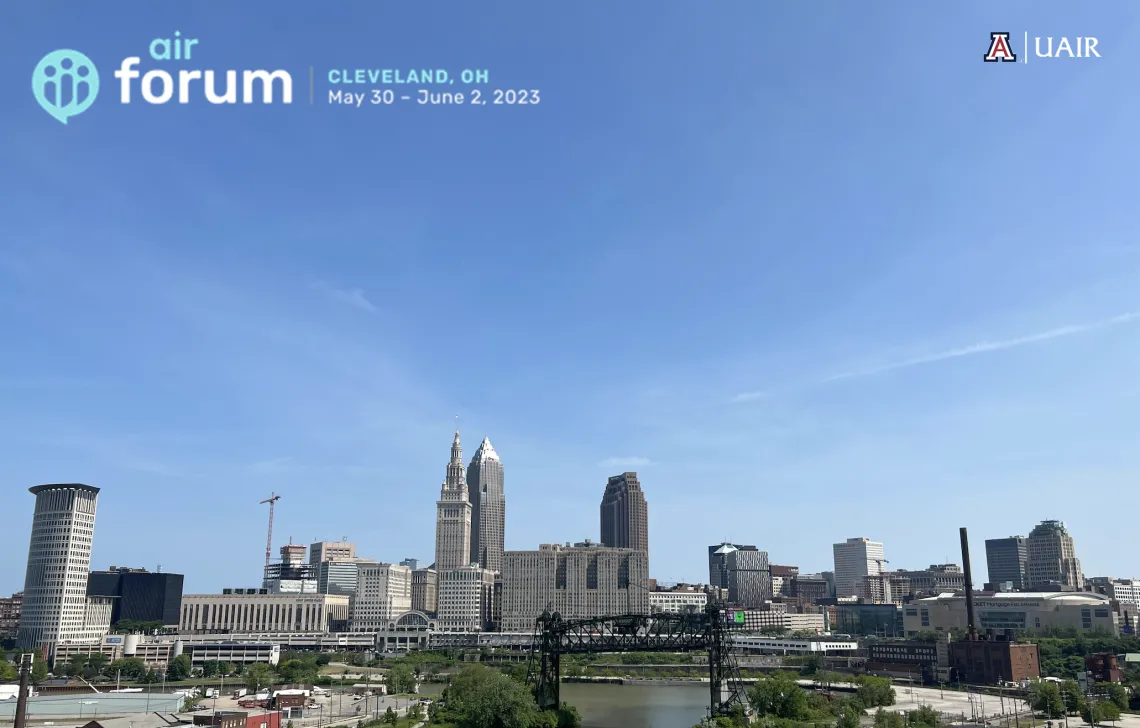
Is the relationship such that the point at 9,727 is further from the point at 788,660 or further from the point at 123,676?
the point at 788,660

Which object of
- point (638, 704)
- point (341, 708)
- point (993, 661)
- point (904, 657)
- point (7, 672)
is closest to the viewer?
point (341, 708)

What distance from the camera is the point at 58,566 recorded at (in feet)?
570

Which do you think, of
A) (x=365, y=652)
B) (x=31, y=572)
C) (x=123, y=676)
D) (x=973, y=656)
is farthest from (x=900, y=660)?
(x=31, y=572)

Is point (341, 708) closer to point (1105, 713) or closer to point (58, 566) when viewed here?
point (1105, 713)

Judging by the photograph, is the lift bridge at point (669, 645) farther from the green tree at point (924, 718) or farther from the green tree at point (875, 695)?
the green tree at point (875, 695)

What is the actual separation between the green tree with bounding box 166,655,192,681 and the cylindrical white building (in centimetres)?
3205

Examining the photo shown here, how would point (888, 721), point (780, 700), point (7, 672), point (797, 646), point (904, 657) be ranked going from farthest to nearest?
point (797, 646) < point (904, 657) < point (7, 672) < point (780, 700) < point (888, 721)

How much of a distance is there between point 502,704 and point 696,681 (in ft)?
249

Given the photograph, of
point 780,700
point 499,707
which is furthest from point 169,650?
point 780,700

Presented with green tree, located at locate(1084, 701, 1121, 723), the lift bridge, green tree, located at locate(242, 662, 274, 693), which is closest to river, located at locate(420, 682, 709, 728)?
the lift bridge

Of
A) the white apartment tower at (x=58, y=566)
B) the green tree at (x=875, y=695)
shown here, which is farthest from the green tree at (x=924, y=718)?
the white apartment tower at (x=58, y=566)

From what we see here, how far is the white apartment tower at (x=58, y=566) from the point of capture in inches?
6722

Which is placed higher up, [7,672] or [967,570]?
[967,570]

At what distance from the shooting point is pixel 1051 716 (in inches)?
3595
